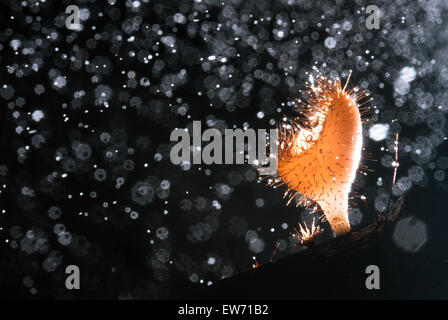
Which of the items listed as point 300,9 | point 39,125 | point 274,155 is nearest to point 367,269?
point 274,155

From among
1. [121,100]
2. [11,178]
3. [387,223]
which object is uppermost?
[121,100]

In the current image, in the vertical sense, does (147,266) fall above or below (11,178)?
below

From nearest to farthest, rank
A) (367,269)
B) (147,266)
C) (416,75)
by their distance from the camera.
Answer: (367,269) → (416,75) → (147,266)

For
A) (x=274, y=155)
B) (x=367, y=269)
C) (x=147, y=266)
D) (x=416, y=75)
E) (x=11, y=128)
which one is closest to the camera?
(x=367, y=269)

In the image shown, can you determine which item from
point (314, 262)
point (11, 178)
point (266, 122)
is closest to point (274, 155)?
point (314, 262)

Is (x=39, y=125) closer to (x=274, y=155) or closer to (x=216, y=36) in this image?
(x=216, y=36)

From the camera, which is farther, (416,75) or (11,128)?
(11,128)

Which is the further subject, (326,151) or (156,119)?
(156,119)

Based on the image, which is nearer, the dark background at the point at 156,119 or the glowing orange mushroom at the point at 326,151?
the glowing orange mushroom at the point at 326,151

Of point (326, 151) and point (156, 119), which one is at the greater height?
point (156, 119)

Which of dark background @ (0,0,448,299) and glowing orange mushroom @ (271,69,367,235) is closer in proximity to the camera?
glowing orange mushroom @ (271,69,367,235)
